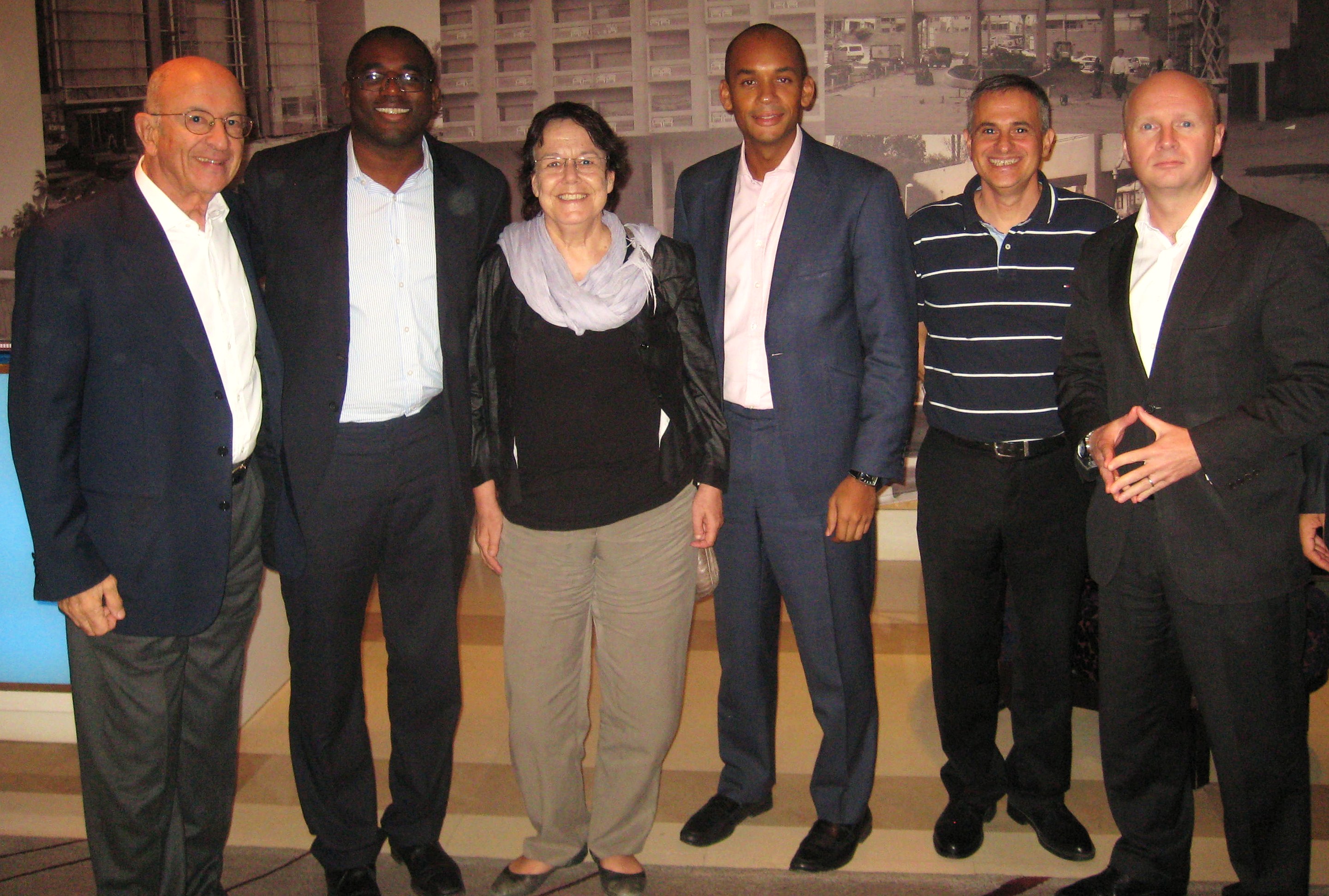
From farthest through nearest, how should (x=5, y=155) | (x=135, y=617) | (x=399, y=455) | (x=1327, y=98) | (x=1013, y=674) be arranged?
1. (x=5, y=155)
2. (x=1327, y=98)
3. (x=1013, y=674)
4. (x=399, y=455)
5. (x=135, y=617)

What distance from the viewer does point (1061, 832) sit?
2.47 metres

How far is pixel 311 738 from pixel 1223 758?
190 centimetres

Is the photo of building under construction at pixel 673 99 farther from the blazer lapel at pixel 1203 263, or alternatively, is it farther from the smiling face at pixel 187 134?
the smiling face at pixel 187 134

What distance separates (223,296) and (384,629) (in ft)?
2.62

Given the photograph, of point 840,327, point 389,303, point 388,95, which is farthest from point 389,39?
point 840,327

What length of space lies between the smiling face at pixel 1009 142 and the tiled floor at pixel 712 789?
1.57m

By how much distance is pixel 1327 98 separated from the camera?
4305mm

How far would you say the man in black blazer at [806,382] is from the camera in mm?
2305

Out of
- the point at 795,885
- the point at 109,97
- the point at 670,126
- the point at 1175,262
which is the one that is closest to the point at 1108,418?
the point at 1175,262

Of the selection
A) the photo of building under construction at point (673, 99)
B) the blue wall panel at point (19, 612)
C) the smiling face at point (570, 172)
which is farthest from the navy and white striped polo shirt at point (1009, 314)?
the blue wall panel at point (19, 612)

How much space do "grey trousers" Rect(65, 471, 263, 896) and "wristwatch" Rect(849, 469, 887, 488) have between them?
1276 mm

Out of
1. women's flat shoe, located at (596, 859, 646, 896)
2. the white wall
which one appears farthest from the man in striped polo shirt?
the white wall

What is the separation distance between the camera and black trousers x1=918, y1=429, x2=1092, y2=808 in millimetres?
2336

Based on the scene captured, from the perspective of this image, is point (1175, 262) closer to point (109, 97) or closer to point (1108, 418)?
point (1108, 418)
